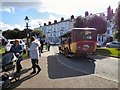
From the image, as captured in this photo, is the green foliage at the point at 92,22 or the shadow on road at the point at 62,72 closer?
the shadow on road at the point at 62,72

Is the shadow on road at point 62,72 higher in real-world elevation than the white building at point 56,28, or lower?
lower

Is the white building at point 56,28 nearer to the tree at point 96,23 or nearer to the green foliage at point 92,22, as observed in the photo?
the green foliage at point 92,22

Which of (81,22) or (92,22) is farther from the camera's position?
(81,22)

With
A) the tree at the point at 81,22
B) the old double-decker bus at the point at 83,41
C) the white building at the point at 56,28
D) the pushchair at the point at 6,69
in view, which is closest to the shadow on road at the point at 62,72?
the pushchair at the point at 6,69

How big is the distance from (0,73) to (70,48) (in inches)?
428

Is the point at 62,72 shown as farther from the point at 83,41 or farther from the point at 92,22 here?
the point at 92,22

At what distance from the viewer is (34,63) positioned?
1044 cm

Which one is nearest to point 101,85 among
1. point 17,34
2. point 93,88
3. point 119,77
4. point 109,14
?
point 93,88

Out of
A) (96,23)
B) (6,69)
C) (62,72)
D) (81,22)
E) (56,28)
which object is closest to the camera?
(6,69)

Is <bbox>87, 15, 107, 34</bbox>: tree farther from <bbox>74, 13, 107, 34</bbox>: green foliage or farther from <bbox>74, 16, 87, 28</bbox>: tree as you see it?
<bbox>74, 16, 87, 28</bbox>: tree

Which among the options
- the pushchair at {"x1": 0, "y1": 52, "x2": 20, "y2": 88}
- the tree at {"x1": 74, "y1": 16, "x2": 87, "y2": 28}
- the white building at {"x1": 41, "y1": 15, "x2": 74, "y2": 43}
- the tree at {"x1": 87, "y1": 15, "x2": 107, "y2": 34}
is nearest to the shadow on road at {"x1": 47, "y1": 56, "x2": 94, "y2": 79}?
the pushchair at {"x1": 0, "y1": 52, "x2": 20, "y2": 88}

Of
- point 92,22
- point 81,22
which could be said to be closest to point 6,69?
point 92,22

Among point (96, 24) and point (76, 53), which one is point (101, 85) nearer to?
point (76, 53)

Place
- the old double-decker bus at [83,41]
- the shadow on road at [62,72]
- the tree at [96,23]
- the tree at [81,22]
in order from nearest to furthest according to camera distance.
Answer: the shadow on road at [62,72]
the old double-decker bus at [83,41]
the tree at [96,23]
the tree at [81,22]
